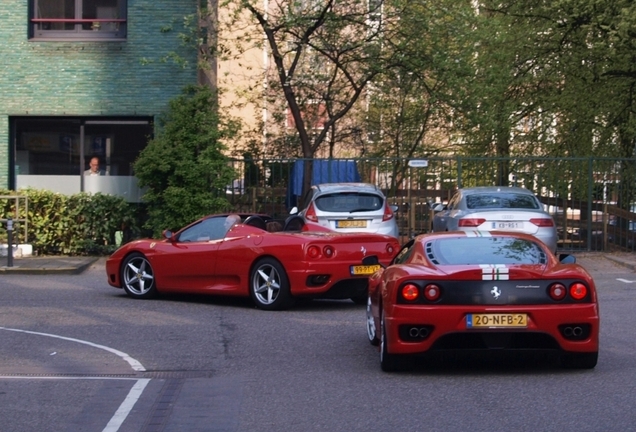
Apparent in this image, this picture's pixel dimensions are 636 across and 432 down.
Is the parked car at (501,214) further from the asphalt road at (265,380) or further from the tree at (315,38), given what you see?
the tree at (315,38)

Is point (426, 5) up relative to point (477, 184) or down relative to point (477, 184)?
up

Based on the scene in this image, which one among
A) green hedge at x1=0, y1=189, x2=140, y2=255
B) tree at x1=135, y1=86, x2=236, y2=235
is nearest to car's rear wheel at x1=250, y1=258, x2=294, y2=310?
tree at x1=135, y1=86, x2=236, y2=235

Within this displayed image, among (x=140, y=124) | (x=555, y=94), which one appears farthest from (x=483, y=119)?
(x=140, y=124)

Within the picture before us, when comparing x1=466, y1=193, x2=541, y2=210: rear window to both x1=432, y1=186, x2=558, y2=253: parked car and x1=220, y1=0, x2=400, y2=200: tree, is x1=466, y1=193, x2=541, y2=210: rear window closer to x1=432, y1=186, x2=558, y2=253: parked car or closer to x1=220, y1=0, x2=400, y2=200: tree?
x1=432, y1=186, x2=558, y2=253: parked car

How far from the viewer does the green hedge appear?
21.8 metres

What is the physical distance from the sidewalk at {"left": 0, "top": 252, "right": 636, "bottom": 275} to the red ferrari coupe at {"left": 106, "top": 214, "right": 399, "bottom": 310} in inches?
163

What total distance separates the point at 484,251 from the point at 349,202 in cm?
882

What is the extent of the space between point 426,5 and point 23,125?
30.8 feet

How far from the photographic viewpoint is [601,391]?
832cm

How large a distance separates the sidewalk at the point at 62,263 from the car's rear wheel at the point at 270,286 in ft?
21.8

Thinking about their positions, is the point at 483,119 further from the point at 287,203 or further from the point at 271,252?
the point at 271,252

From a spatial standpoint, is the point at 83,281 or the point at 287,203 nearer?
the point at 83,281

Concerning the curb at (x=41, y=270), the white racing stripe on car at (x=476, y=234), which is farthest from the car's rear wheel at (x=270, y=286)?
the curb at (x=41, y=270)

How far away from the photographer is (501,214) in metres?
18.4
